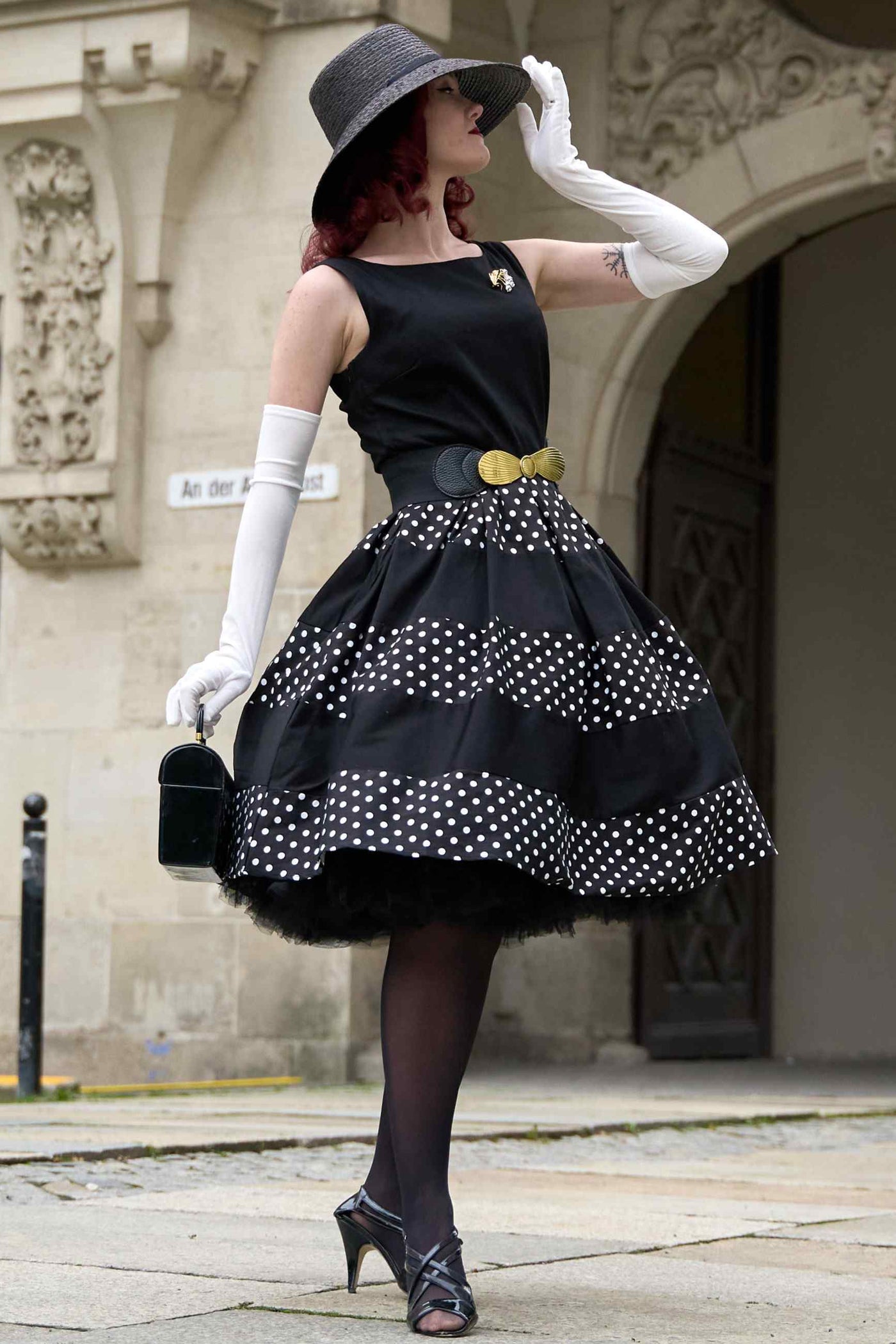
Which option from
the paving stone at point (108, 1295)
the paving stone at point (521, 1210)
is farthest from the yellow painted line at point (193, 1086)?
the paving stone at point (108, 1295)

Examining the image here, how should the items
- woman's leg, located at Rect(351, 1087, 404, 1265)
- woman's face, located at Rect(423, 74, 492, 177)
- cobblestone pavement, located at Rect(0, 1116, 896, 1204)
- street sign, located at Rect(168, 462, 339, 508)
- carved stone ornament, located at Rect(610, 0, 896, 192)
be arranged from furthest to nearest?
carved stone ornament, located at Rect(610, 0, 896, 192) → street sign, located at Rect(168, 462, 339, 508) → cobblestone pavement, located at Rect(0, 1116, 896, 1204) → woman's face, located at Rect(423, 74, 492, 177) → woman's leg, located at Rect(351, 1087, 404, 1265)

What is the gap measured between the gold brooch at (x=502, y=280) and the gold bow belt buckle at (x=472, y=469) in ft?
0.82

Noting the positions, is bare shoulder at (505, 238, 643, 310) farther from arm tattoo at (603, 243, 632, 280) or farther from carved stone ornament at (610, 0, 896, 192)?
carved stone ornament at (610, 0, 896, 192)

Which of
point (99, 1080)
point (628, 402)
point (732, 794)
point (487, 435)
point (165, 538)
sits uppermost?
point (628, 402)

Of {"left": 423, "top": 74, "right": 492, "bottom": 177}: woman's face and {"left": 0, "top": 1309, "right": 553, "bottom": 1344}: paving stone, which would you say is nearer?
{"left": 0, "top": 1309, "right": 553, "bottom": 1344}: paving stone

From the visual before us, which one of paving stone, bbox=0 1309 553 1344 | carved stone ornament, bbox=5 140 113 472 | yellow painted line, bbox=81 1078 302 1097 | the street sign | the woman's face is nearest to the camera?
paving stone, bbox=0 1309 553 1344

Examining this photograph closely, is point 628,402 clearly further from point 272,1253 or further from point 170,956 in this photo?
point 272,1253

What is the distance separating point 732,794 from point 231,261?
599 centimetres

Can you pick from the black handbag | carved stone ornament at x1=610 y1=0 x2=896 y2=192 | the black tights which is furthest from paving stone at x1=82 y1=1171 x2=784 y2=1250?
carved stone ornament at x1=610 y1=0 x2=896 y2=192

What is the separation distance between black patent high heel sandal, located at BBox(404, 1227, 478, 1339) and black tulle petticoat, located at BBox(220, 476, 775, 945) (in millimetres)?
412

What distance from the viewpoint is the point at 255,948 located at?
8.28 meters

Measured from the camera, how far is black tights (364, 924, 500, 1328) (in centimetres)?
286

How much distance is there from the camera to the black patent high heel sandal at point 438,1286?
271 centimetres

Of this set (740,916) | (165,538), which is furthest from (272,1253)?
(740,916)
